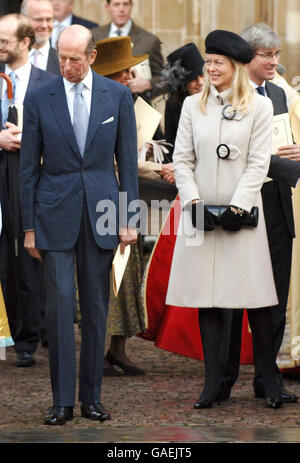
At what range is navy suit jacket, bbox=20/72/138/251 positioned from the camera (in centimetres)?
747

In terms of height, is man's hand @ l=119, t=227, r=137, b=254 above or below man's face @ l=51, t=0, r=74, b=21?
below

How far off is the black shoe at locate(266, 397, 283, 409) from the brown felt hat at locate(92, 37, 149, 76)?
2.16m

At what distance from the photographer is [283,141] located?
26.8 ft

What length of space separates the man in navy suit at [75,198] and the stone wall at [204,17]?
718 centimetres

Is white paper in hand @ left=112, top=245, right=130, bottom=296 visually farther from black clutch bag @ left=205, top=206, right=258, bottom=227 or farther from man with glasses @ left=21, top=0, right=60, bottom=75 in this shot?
man with glasses @ left=21, top=0, right=60, bottom=75

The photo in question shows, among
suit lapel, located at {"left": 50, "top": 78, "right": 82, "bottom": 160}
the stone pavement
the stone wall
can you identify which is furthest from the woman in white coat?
the stone wall

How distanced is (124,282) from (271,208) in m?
1.19

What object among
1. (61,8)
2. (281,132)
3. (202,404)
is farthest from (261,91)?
(61,8)

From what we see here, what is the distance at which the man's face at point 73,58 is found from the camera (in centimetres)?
739

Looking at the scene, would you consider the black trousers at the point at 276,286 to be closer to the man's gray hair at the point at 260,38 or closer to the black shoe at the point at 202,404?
the black shoe at the point at 202,404

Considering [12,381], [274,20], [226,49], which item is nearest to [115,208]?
[226,49]

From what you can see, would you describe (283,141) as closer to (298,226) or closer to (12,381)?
(298,226)

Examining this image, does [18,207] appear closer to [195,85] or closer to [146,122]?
[146,122]

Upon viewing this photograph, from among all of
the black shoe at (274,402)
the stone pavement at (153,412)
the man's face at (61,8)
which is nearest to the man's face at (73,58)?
the stone pavement at (153,412)
